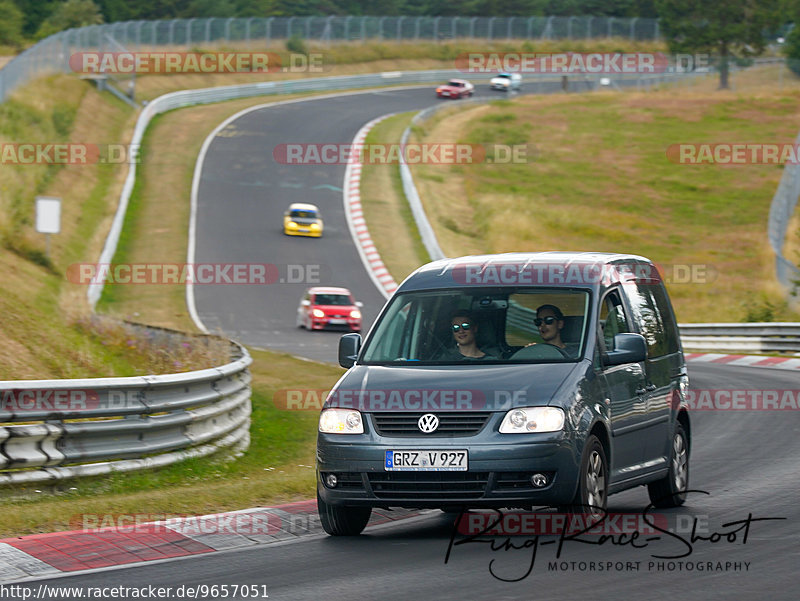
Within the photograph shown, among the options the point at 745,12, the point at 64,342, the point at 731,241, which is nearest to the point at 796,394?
the point at 64,342

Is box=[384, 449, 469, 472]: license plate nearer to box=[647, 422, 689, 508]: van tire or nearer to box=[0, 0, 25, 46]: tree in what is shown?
box=[647, 422, 689, 508]: van tire

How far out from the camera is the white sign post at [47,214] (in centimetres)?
2730

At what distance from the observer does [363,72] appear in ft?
305

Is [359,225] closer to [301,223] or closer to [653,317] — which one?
[301,223]

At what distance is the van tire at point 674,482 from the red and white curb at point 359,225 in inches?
1023

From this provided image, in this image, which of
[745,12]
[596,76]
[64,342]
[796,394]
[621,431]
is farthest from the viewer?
[745,12]

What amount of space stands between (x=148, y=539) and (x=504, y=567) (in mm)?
2476

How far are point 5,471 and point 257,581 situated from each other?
150 inches

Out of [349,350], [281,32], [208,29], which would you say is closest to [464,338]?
[349,350]

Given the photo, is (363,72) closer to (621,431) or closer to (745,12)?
(745,12)

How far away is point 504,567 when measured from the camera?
7.40m

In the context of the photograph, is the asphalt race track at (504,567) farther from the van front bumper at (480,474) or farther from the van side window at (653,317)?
the van side window at (653,317)

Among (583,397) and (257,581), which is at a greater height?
(583,397)

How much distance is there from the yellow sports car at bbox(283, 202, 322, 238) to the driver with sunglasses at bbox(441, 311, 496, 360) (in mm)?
35514
